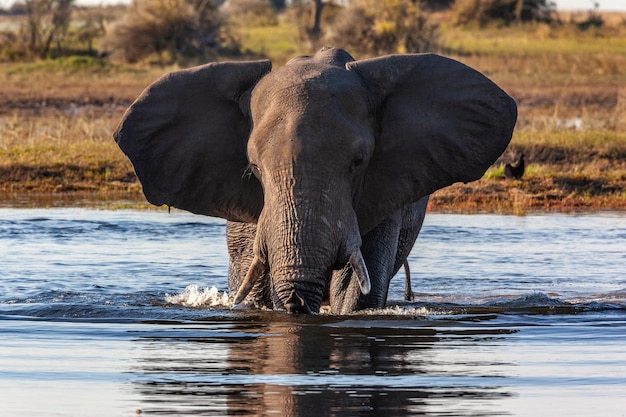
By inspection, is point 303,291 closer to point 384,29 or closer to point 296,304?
point 296,304

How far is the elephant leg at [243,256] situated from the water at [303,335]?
202mm

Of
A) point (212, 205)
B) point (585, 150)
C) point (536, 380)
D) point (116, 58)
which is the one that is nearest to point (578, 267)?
point (212, 205)

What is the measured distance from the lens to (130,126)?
29.1 ft

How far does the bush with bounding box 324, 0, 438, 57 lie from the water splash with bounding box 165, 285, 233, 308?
28.3 metres

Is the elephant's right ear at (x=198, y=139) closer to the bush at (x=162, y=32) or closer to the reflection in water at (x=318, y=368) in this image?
the reflection in water at (x=318, y=368)

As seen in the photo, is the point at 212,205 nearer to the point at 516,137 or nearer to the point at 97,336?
the point at 97,336

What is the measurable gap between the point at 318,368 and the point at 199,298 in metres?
3.42

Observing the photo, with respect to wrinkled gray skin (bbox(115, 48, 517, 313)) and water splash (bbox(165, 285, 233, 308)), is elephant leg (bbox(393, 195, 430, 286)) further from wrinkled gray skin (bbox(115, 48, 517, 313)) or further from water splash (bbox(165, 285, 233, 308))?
water splash (bbox(165, 285, 233, 308))

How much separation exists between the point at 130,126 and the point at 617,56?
33.2 m

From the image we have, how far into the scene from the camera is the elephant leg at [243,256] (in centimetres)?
933

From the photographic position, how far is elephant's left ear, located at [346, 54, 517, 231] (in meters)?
8.70

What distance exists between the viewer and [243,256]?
9461 millimetres

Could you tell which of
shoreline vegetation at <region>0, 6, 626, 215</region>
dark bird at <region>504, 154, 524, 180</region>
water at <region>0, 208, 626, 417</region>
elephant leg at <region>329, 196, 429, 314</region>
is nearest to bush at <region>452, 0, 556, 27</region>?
shoreline vegetation at <region>0, 6, 626, 215</region>

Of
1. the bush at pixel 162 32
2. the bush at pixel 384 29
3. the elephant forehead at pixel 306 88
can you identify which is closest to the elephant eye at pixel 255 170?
the elephant forehead at pixel 306 88
